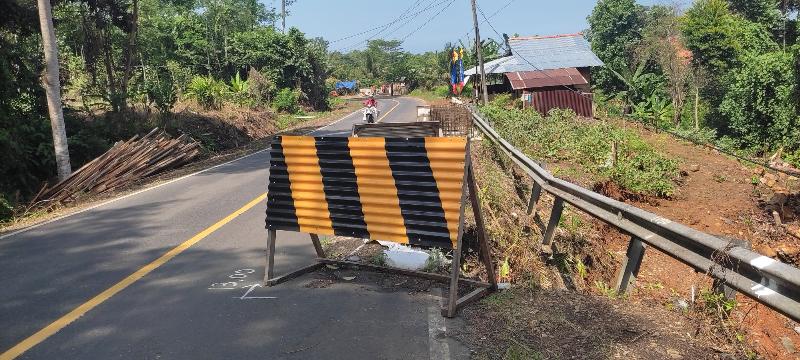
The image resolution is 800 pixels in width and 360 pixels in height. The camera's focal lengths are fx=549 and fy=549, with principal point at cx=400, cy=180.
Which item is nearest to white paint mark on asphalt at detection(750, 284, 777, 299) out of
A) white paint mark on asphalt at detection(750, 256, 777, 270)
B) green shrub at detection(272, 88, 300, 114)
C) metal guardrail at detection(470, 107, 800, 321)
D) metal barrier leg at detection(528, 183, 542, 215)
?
metal guardrail at detection(470, 107, 800, 321)

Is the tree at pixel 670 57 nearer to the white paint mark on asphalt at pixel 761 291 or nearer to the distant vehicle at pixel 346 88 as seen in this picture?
the white paint mark on asphalt at pixel 761 291

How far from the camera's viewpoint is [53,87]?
12227mm

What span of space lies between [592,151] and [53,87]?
12.9 metres

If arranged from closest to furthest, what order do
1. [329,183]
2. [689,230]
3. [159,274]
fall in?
1. [689,230]
2. [329,183]
3. [159,274]

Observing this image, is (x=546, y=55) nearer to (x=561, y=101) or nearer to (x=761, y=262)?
(x=561, y=101)

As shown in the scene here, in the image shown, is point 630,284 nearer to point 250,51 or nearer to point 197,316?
point 197,316

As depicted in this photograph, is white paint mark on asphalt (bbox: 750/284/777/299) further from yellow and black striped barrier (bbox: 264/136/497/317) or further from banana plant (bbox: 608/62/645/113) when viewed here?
banana plant (bbox: 608/62/645/113)

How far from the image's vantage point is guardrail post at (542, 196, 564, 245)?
624 cm

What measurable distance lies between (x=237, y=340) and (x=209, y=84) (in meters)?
24.9

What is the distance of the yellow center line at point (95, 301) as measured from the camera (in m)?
4.22

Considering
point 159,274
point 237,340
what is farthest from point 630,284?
point 159,274

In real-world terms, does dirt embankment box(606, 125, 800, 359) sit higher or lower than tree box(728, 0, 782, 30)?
lower

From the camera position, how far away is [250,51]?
129ft

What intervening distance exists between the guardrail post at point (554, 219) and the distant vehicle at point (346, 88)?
78707 mm
